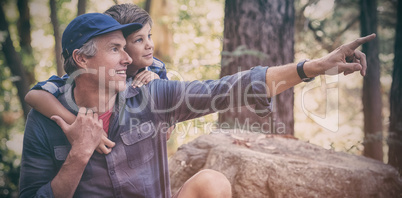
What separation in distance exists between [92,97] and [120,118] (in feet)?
0.89

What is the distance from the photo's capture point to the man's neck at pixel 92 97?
7.05ft

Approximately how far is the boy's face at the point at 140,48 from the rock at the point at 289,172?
1.30 m

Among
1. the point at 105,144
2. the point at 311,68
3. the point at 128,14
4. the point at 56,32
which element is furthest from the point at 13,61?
the point at 311,68

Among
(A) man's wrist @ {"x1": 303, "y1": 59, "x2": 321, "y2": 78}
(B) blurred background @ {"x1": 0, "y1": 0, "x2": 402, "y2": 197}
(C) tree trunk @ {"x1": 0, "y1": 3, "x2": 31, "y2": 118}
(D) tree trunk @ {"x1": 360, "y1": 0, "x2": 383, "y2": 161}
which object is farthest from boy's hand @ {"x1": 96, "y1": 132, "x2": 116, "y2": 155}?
A: (D) tree trunk @ {"x1": 360, "y1": 0, "x2": 383, "y2": 161}

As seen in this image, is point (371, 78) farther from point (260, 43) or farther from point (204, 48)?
point (204, 48)

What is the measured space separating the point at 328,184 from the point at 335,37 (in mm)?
6436

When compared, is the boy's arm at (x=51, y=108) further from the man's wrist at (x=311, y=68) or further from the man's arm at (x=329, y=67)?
the man's wrist at (x=311, y=68)

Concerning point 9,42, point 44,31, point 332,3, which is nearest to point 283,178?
point 9,42

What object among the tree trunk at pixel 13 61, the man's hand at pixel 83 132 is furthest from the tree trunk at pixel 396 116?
the tree trunk at pixel 13 61

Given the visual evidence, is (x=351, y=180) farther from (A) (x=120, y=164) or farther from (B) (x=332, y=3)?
(B) (x=332, y=3)

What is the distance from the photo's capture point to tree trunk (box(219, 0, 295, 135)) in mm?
4410

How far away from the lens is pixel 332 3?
7535 mm

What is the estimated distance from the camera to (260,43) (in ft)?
14.6

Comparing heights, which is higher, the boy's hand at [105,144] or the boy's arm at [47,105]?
the boy's arm at [47,105]
